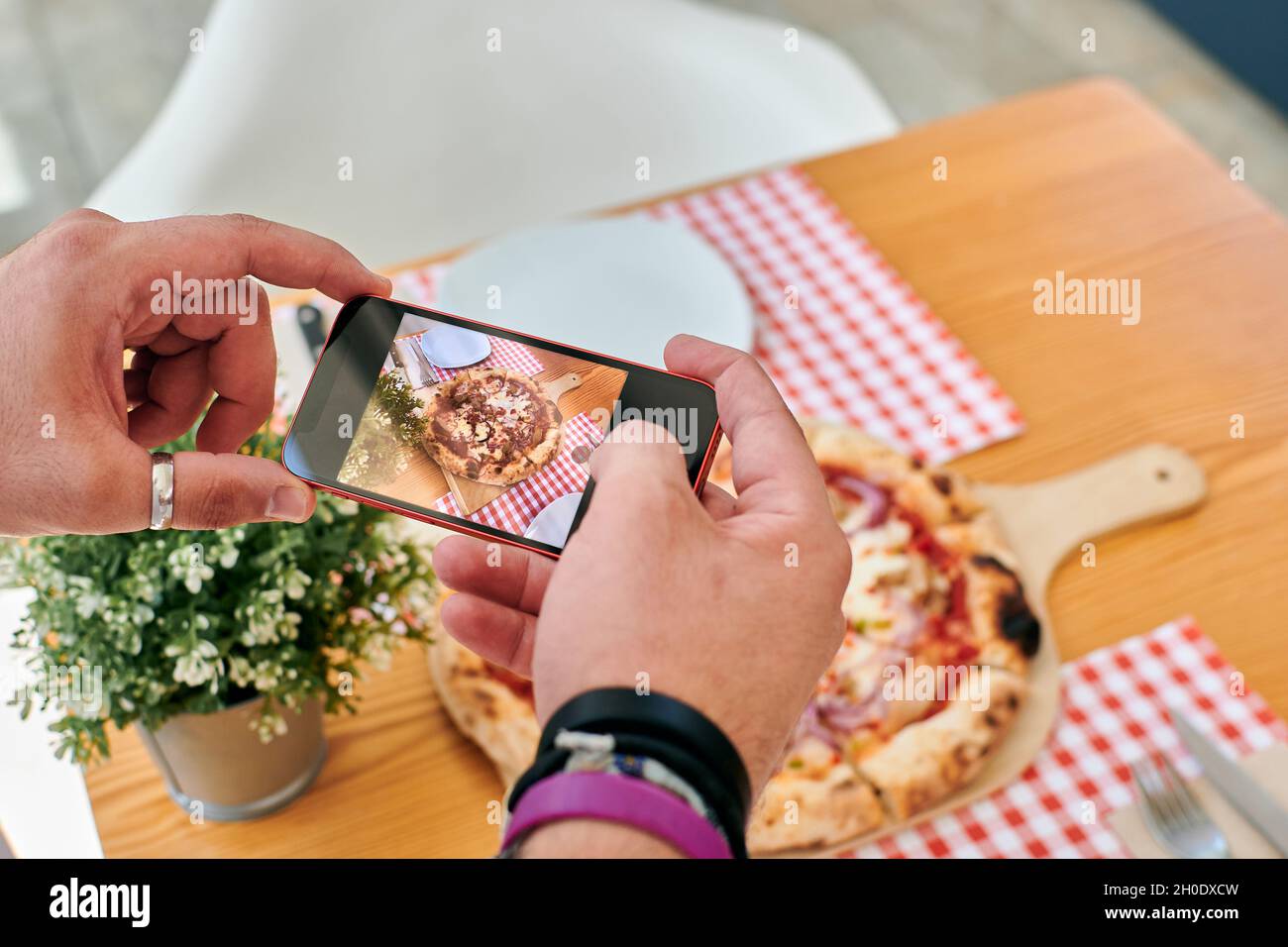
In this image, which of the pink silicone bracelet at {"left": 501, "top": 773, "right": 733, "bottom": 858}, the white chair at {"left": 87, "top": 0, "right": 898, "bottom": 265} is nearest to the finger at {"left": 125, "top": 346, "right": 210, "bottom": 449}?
the pink silicone bracelet at {"left": 501, "top": 773, "right": 733, "bottom": 858}

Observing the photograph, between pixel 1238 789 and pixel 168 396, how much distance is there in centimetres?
98

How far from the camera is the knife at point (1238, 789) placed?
96cm

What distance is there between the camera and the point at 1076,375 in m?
1.36

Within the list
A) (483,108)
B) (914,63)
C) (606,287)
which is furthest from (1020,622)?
(914,63)

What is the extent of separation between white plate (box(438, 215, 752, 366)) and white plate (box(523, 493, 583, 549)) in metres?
0.50

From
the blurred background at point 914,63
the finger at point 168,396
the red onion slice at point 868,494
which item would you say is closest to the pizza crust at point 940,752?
the red onion slice at point 868,494

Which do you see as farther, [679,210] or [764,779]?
[679,210]

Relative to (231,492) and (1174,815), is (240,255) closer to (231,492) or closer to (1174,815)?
(231,492)

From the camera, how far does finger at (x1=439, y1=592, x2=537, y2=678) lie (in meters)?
0.84

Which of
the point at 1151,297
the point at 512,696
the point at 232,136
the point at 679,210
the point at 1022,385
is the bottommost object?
the point at 512,696

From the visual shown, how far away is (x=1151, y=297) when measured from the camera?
4.70ft
